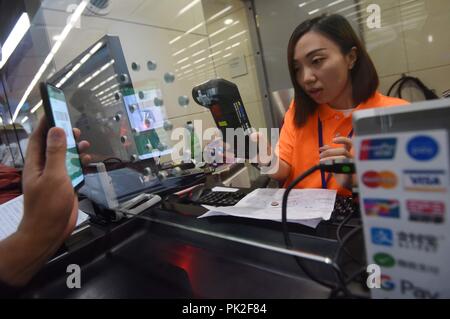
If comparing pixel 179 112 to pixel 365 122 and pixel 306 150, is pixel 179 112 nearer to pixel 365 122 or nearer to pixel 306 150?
pixel 306 150

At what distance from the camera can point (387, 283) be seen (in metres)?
0.27

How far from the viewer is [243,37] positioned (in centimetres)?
248

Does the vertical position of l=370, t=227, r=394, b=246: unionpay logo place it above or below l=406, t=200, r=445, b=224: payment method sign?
below

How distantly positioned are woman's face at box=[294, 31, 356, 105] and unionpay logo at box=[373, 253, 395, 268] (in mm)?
856

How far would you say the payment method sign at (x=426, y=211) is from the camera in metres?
0.23

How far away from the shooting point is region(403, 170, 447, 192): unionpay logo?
221 mm

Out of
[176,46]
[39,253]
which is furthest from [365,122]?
[176,46]

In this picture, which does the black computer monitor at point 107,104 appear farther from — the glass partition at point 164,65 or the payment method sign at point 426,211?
the payment method sign at point 426,211

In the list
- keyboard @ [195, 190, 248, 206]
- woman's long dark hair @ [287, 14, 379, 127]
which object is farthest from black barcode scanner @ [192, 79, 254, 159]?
woman's long dark hair @ [287, 14, 379, 127]

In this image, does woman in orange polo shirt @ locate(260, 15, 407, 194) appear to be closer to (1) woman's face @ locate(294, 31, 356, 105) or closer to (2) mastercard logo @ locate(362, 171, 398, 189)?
(1) woman's face @ locate(294, 31, 356, 105)

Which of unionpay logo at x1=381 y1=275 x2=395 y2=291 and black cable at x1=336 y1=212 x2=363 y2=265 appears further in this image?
black cable at x1=336 y1=212 x2=363 y2=265

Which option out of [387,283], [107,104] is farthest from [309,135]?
[107,104]

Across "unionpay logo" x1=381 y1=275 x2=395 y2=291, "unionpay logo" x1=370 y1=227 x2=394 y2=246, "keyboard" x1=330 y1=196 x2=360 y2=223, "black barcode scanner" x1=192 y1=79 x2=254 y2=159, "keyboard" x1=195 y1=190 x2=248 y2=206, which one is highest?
"black barcode scanner" x1=192 y1=79 x2=254 y2=159
